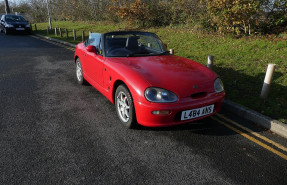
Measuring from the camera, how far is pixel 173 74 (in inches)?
126

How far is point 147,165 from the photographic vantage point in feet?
8.29

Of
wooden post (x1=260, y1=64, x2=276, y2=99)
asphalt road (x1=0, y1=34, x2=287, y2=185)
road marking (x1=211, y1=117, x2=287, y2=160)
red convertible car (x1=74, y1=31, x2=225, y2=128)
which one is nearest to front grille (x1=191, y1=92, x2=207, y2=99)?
red convertible car (x1=74, y1=31, x2=225, y2=128)

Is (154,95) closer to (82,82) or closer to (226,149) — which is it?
(226,149)

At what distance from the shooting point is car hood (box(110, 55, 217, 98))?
2955 mm

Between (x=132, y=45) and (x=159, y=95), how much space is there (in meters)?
1.69

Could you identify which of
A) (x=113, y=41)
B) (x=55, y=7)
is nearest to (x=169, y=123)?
(x=113, y=41)

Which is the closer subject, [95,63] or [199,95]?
[199,95]

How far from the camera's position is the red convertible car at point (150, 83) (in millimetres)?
2871

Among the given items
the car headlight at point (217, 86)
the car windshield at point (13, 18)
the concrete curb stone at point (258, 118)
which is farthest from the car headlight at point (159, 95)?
the car windshield at point (13, 18)

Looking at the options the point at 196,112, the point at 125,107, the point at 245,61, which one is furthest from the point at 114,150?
the point at 245,61

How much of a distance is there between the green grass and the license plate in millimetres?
1343

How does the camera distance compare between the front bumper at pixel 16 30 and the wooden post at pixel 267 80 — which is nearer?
the wooden post at pixel 267 80

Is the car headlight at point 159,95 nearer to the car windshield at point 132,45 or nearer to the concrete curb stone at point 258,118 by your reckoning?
the car windshield at point 132,45

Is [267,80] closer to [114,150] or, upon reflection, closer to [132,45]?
[132,45]
